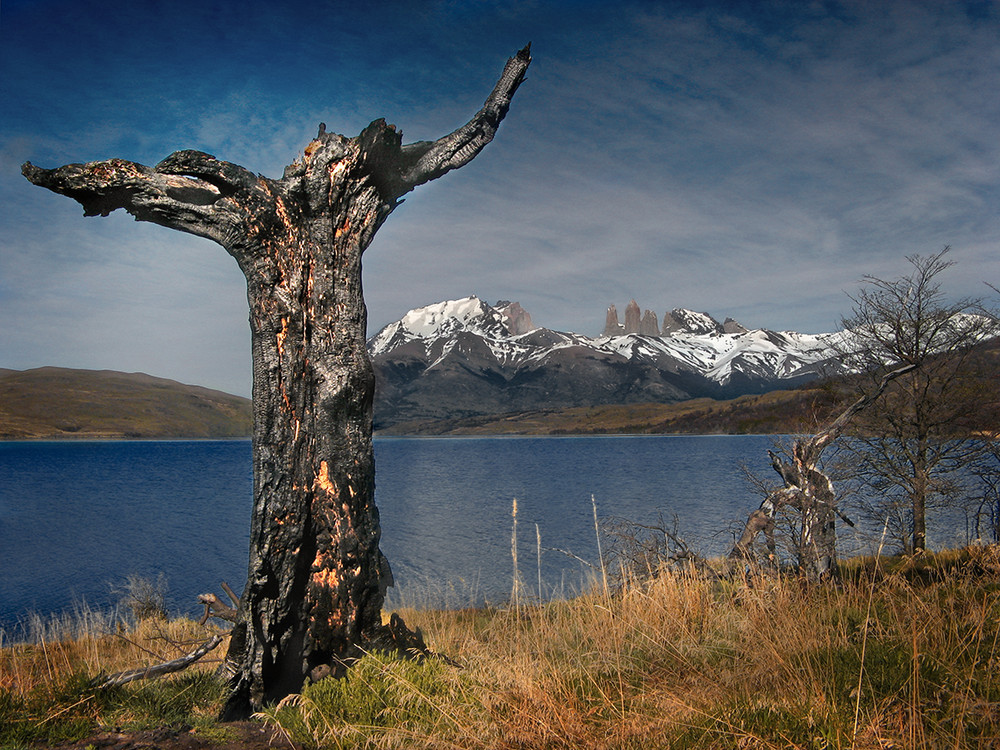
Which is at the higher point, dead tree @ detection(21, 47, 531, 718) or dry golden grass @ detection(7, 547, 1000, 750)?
dead tree @ detection(21, 47, 531, 718)

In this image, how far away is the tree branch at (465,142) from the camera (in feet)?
18.7

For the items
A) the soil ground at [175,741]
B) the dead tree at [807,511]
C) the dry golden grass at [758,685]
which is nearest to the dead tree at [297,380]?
the soil ground at [175,741]

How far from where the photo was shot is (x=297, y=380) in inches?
194

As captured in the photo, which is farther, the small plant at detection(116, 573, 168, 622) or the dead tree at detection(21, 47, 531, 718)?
the small plant at detection(116, 573, 168, 622)

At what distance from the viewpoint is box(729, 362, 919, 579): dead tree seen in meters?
7.59

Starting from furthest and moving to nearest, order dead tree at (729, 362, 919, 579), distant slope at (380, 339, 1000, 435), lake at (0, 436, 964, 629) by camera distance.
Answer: lake at (0, 436, 964, 629), distant slope at (380, 339, 1000, 435), dead tree at (729, 362, 919, 579)

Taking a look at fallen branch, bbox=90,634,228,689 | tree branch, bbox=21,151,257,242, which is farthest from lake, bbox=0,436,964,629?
tree branch, bbox=21,151,257,242

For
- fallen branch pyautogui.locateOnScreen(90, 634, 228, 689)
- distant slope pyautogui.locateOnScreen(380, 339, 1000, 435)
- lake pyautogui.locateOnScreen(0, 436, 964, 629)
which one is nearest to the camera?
fallen branch pyautogui.locateOnScreen(90, 634, 228, 689)

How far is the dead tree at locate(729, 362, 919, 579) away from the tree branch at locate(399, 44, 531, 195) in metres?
5.51

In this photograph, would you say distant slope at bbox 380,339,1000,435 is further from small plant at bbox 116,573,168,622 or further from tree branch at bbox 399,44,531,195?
small plant at bbox 116,573,168,622

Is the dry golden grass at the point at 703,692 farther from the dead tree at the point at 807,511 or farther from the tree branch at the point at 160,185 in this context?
the tree branch at the point at 160,185

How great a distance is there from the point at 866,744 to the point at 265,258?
499 centimetres

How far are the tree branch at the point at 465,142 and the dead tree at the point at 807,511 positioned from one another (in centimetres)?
551

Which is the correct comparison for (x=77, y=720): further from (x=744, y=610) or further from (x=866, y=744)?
(x=744, y=610)
